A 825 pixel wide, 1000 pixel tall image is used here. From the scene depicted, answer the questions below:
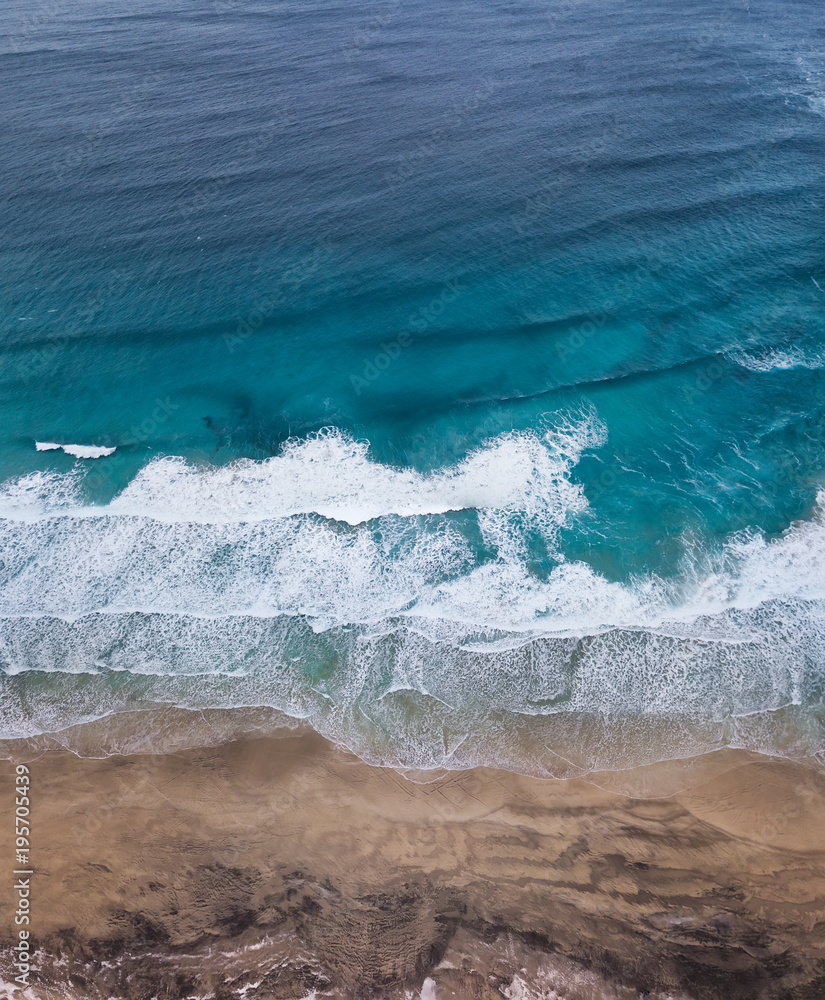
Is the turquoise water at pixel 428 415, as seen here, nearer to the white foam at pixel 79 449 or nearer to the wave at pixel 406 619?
the wave at pixel 406 619

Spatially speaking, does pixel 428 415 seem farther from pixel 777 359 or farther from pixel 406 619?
pixel 777 359

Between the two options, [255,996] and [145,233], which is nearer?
[255,996]

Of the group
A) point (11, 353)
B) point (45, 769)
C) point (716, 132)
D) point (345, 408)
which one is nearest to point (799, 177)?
point (716, 132)

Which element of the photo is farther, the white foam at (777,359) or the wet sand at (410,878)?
the white foam at (777,359)

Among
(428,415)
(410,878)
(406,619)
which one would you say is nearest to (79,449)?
(428,415)

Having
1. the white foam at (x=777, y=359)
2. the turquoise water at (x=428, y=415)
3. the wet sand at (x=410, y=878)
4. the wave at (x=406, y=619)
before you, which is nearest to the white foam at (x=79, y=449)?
the turquoise water at (x=428, y=415)

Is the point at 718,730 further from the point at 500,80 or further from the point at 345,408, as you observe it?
the point at 500,80

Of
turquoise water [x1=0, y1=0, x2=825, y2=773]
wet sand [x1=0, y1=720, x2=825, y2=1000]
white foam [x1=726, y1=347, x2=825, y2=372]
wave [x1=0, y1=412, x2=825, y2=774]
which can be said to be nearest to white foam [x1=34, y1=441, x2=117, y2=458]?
turquoise water [x1=0, y1=0, x2=825, y2=773]
